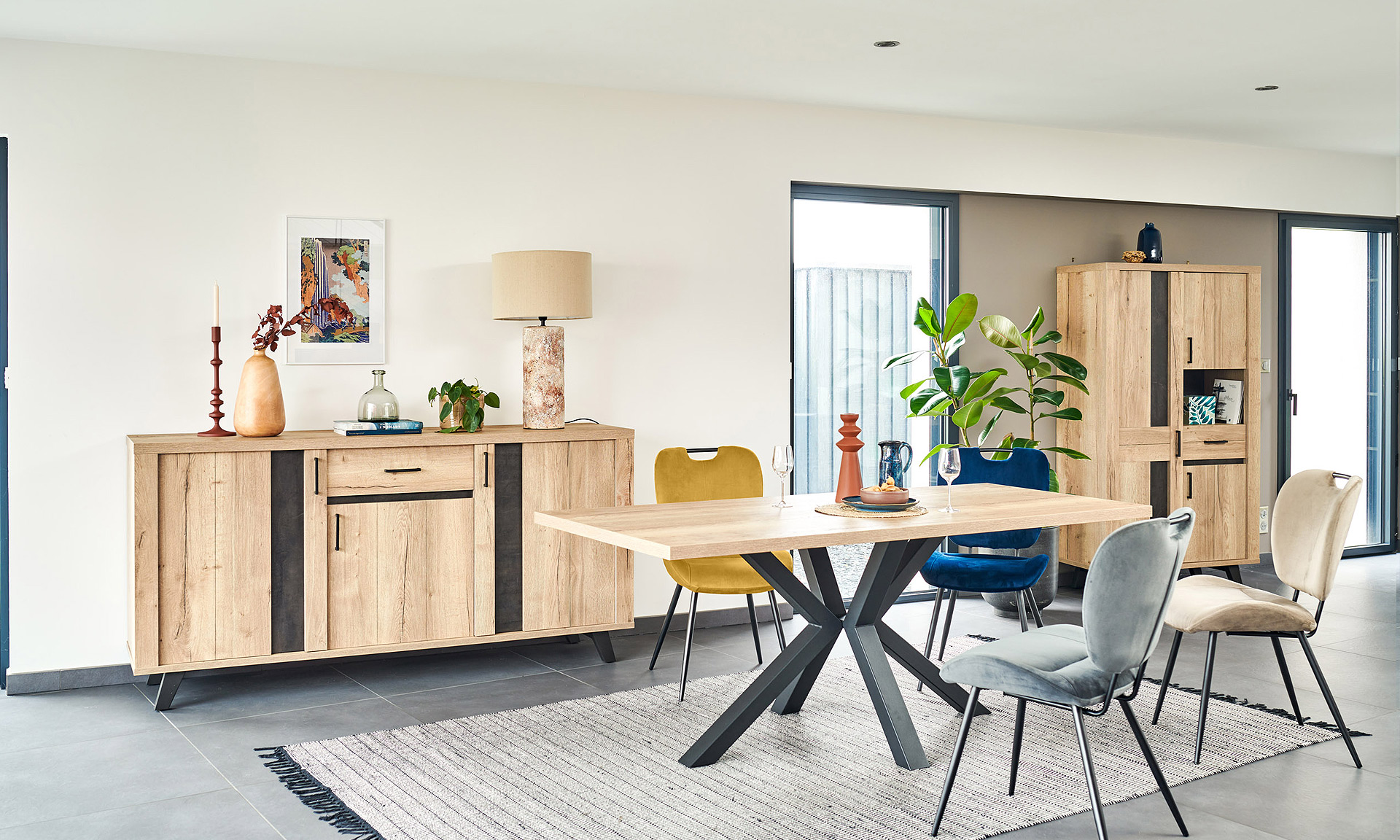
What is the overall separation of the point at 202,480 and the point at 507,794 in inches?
66.8

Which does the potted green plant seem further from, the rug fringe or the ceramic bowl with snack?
the ceramic bowl with snack

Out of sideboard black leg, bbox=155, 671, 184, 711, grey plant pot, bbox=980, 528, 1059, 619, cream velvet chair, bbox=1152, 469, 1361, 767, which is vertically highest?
cream velvet chair, bbox=1152, 469, 1361, 767

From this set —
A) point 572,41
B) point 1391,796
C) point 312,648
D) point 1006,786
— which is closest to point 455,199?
point 572,41

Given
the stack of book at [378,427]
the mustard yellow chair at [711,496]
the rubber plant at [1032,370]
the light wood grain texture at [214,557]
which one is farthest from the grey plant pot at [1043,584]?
the light wood grain texture at [214,557]

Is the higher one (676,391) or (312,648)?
(676,391)

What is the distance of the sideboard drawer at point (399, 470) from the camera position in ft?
14.0

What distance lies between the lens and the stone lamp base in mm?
4719

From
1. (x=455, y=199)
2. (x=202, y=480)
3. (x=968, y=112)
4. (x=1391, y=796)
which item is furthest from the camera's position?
(x=968, y=112)

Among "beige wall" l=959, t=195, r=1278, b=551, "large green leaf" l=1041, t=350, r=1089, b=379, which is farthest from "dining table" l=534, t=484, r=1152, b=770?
"beige wall" l=959, t=195, r=1278, b=551

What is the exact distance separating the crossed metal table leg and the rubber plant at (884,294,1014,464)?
1879 mm

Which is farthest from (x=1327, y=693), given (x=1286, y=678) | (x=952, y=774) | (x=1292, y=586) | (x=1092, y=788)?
(x=952, y=774)

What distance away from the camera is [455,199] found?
490 cm

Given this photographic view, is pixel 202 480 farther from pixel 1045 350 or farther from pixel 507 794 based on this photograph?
pixel 1045 350

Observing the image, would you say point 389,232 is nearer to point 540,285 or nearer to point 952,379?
point 540,285
